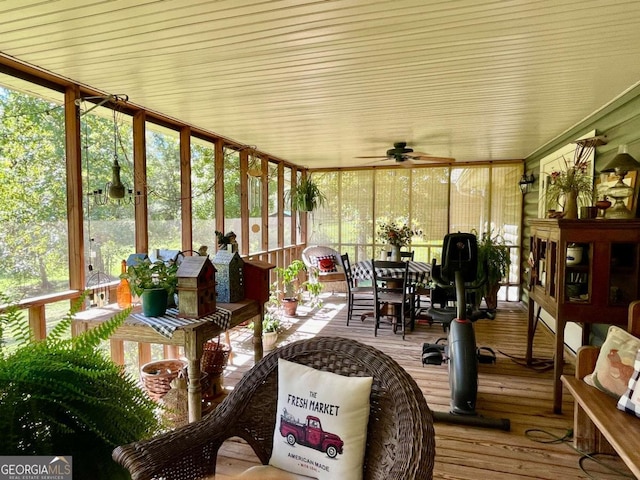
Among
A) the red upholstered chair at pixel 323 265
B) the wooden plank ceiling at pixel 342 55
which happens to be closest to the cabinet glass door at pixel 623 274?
the wooden plank ceiling at pixel 342 55

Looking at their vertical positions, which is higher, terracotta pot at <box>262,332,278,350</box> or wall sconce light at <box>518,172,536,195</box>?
wall sconce light at <box>518,172,536,195</box>

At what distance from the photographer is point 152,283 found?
2.20 m

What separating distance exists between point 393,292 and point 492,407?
211 centimetres

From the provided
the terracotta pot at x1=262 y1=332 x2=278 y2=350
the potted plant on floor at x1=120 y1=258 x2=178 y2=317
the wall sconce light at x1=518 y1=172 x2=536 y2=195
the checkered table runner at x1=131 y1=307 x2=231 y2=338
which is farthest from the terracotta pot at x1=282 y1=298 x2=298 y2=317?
the wall sconce light at x1=518 y1=172 x2=536 y2=195

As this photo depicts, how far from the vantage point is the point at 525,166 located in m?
6.37

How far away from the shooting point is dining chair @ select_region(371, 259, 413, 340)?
14.9 ft

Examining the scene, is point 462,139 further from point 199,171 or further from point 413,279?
point 199,171

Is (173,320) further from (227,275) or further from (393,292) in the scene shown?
(393,292)

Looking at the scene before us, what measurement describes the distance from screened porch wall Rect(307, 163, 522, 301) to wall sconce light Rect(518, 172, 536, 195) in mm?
394

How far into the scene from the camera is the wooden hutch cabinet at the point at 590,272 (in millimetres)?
2562

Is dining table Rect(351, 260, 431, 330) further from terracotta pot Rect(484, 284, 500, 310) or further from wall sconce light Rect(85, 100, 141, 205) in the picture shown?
wall sconce light Rect(85, 100, 141, 205)

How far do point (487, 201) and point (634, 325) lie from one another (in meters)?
4.76

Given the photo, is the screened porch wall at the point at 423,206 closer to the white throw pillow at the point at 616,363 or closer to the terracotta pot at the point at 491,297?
the terracotta pot at the point at 491,297

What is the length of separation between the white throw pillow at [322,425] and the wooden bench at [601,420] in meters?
1.11
